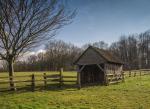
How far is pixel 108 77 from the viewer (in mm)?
26062

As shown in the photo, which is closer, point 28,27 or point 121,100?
point 121,100

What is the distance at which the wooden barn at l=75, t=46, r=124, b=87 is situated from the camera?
2591cm

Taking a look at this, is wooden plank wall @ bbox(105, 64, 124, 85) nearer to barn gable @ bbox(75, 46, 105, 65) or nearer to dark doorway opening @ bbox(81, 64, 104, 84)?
barn gable @ bbox(75, 46, 105, 65)

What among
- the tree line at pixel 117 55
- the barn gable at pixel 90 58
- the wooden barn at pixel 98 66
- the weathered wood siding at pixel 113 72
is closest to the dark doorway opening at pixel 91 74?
the wooden barn at pixel 98 66

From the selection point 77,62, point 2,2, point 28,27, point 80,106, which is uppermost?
point 2,2

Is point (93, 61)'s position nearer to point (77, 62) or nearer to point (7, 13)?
point (77, 62)

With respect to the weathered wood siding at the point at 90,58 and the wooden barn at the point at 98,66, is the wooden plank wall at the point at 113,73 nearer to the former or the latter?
the wooden barn at the point at 98,66

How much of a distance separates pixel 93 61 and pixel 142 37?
7231 cm

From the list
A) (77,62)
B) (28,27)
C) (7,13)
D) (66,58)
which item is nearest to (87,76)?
(77,62)

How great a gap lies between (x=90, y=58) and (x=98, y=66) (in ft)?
3.97

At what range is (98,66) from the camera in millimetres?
26234

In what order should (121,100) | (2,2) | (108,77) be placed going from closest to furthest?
1. (121,100)
2. (2,2)
3. (108,77)

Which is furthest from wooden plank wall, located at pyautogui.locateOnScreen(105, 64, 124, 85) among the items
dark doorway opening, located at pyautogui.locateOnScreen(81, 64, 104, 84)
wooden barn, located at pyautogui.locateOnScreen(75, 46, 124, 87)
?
dark doorway opening, located at pyautogui.locateOnScreen(81, 64, 104, 84)

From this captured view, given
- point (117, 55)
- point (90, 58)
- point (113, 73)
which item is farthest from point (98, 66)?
point (117, 55)
